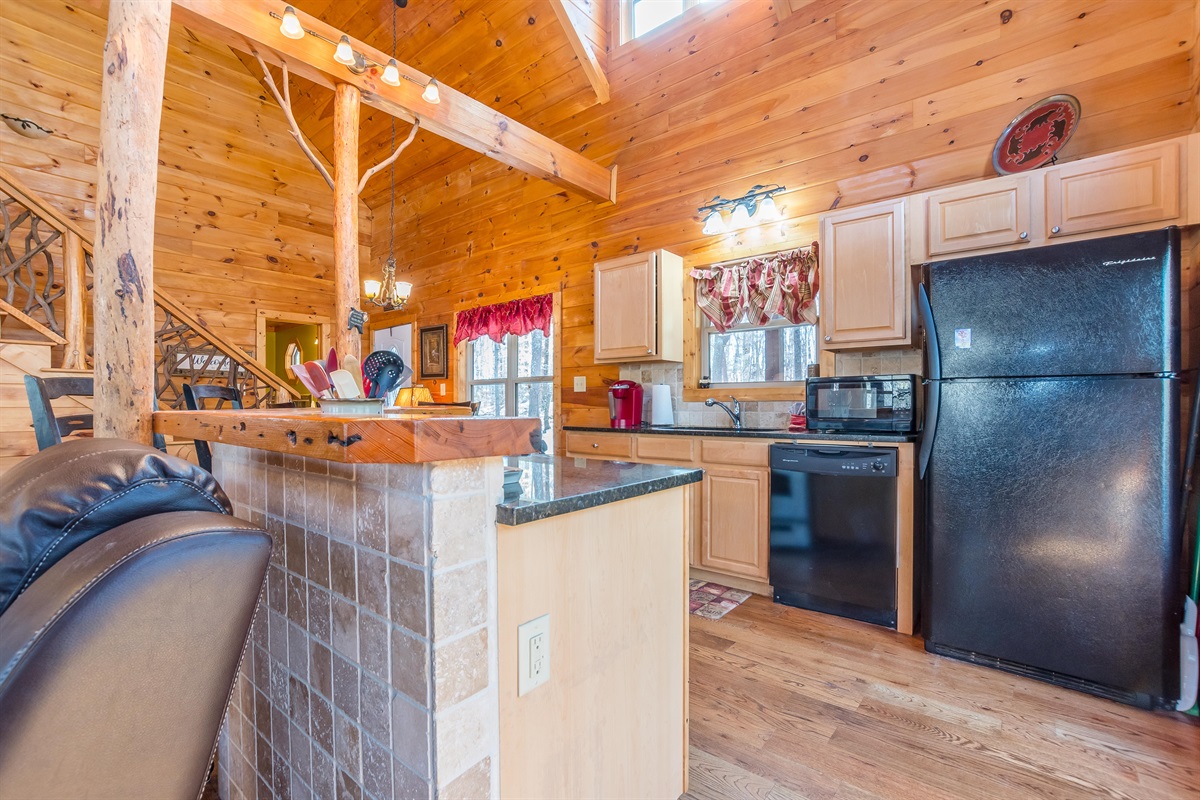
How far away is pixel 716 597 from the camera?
Answer: 3105 mm

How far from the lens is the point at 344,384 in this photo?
4.22 feet

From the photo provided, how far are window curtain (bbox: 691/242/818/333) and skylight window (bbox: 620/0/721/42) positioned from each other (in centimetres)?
207

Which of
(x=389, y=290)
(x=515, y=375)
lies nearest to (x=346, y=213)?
(x=389, y=290)

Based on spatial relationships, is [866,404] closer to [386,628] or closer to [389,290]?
[386,628]

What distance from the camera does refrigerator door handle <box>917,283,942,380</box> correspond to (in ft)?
7.90

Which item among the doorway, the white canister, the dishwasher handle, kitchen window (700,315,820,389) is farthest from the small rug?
the doorway

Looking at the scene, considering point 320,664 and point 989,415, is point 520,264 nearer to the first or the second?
point 989,415

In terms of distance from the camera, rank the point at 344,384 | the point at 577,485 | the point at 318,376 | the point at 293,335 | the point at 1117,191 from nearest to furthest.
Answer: the point at 577,485
the point at 344,384
the point at 318,376
the point at 1117,191
the point at 293,335

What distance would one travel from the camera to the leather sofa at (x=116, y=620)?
535 millimetres

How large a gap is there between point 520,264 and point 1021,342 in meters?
4.02

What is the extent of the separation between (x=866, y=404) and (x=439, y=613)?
2.62m

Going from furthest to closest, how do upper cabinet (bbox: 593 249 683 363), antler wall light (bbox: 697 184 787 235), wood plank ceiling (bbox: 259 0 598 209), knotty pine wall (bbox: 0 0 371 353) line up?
knotty pine wall (bbox: 0 0 371 353) → wood plank ceiling (bbox: 259 0 598 209) → upper cabinet (bbox: 593 249 683 363) → antler wall light (bbox: 697 184 787 235)

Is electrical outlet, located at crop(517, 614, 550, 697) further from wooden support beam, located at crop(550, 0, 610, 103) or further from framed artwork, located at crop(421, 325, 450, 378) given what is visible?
framed artwork, located at crop(421, 325, 450, 378)

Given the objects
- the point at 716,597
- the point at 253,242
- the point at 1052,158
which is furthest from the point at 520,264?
the point at 1052,158
